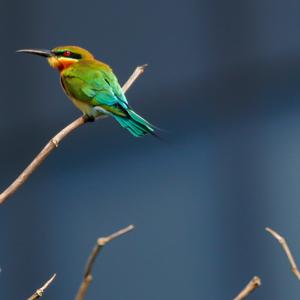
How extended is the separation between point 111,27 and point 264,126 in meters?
0.79

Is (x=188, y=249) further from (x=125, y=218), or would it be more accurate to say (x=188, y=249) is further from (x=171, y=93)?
(x=171, y=93)

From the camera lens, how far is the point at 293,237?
11.2 feet

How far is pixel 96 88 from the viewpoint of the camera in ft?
6.11

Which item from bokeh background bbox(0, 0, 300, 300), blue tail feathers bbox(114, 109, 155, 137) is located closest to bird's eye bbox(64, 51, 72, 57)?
blue tail feathers bbox(114, 109, 155, 137)

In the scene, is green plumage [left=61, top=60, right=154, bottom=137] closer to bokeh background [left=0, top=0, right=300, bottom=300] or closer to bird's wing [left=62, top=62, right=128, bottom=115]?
bird's wing [left=62, top=62, right=128, bottom=115]

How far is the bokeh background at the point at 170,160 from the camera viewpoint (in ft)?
11.6

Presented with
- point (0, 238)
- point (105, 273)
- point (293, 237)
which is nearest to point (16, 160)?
point (0, 238)

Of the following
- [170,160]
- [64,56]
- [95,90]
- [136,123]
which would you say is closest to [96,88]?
[95,90]

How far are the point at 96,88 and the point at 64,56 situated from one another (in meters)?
0.11

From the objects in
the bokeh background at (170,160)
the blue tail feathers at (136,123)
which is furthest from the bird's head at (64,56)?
the bokeh background at (170,160)

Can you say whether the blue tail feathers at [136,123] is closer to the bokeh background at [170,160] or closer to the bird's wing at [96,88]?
the bird's wing at [96,88]

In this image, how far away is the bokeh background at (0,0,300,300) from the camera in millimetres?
3549

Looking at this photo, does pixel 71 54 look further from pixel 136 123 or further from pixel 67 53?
pixel 136 123

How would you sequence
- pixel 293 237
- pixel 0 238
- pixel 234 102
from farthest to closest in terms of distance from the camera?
1. pixel 0 238
2. pixel 234 102
3. pixel 293 237
